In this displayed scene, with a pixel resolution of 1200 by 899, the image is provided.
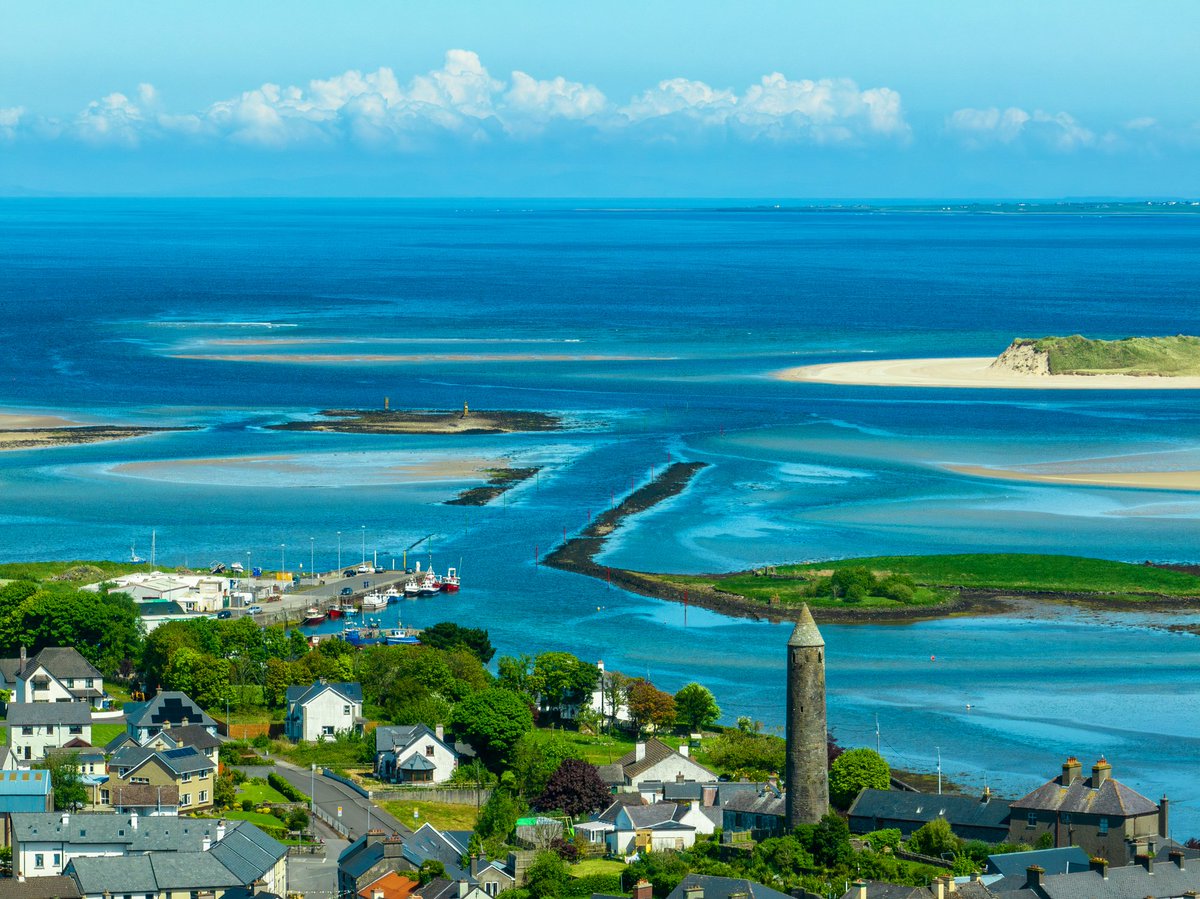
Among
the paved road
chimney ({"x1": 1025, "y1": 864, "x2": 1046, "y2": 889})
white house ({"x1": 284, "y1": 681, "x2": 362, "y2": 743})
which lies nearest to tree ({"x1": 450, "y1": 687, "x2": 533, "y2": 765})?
white house ({"x1": 284, "y1": 681, "x2": 362, "y2": 743})

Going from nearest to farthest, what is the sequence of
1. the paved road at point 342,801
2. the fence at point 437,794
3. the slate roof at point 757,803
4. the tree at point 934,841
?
the tree at point 934,841, the slate roof at point 757,803, the paved road at point 342,801, the fence at point 437,794

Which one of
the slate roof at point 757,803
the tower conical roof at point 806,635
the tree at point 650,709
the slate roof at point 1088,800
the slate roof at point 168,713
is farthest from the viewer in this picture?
the tree at point 650,709

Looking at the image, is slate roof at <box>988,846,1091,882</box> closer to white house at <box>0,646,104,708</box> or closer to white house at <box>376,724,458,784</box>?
white house at <box>376,724,458,784</box>

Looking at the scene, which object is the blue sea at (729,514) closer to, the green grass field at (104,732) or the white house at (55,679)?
the white house at (55,679)

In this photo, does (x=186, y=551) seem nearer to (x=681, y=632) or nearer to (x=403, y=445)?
(x=681, y=632)

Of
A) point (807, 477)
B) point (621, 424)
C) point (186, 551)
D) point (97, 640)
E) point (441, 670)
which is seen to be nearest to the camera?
point (441, 670)

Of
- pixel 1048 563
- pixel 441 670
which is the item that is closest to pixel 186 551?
pixel 441 670

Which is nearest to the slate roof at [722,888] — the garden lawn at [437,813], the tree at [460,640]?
the garden lawn at [437,813]
